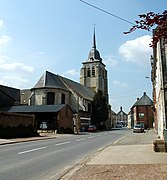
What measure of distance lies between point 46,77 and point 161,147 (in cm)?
5408

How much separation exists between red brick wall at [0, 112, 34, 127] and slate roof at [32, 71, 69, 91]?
2981cm

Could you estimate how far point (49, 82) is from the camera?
6481cm

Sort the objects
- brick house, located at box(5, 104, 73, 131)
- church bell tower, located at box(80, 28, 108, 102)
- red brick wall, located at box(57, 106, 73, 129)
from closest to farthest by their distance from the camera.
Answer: brick house, located at box(5, 104, 73, 131)
red brick wall, located at box(57, 106, 73, 129)
church bell tower, located at box(80, 28, 108, 102)

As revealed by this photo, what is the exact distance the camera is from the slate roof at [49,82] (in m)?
63.8

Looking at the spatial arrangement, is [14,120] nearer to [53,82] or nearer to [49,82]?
[49,82]

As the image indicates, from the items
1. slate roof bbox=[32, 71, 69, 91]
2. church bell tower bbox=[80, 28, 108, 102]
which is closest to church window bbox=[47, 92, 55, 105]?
slate roof bbox=[32, 71, 69, 91]

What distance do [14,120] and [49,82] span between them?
3437 cm

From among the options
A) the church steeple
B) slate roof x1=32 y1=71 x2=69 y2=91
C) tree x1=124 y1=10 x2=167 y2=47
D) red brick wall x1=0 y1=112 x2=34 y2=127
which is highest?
the church steeple

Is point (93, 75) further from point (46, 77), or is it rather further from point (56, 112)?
point (56, 112)

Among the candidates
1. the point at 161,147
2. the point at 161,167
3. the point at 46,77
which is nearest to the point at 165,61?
the point at 161,147

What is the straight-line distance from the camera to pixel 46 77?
65.5 meters

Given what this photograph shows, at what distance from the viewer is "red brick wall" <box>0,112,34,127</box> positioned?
28986 millimetres

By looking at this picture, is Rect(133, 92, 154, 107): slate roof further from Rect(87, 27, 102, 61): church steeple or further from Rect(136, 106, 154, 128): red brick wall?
Rect(87, 27, 102, 61): church steeple

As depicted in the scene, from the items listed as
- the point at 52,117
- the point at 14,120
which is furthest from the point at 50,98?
the point at 14,120
